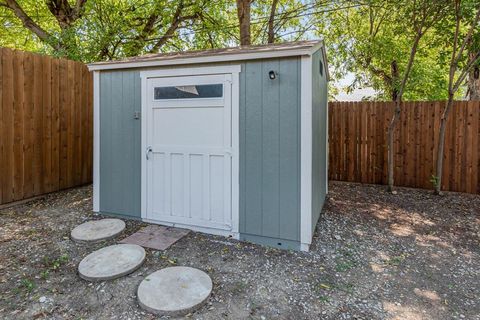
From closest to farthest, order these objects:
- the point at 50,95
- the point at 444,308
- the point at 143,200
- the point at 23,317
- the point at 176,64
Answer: the point at 23,317
the point at 444,308
the point at 176,64
the point at 143,200
the point at 50,95

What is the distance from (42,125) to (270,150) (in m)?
3.90

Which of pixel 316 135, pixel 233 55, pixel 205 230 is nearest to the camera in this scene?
pixel 233 55

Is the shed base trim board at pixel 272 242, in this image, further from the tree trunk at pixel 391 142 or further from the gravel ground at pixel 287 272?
the tree trunk at pixel 391 142

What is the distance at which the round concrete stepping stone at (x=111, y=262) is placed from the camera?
8.57 ft

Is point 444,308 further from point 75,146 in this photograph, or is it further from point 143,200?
point 75,146

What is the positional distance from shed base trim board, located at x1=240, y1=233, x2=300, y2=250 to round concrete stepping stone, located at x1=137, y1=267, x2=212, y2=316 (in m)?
0.85

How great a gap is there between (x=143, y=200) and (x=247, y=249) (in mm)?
1623

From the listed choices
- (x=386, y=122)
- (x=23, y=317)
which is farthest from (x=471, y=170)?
(x=23, y=317)

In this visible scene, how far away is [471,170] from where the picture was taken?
5461mm

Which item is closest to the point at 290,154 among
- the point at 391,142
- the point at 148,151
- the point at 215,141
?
the point at 215,141

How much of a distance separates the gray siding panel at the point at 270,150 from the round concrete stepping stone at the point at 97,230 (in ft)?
5.11

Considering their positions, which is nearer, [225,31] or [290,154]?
[290,154]

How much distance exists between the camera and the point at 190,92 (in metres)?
3.63

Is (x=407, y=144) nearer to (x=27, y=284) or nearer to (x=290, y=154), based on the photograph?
(x=290, y=154)
